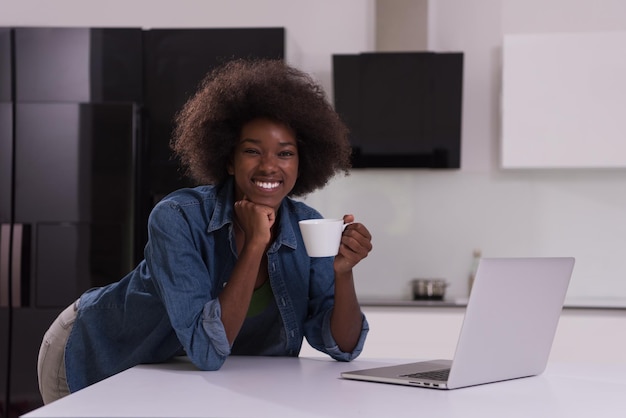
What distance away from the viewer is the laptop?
5.18 ft

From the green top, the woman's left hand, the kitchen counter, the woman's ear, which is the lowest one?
the kitchen counter

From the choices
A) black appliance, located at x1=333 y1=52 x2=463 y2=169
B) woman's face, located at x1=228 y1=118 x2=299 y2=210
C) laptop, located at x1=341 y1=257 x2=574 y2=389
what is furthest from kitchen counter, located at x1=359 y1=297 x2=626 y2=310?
laptop, located at x1=341 y1=257 x2=574 y2=389

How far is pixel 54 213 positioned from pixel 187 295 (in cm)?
228

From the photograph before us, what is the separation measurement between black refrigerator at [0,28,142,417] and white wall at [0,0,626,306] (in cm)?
105

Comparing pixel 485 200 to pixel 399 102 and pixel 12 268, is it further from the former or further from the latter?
pixel 12 268

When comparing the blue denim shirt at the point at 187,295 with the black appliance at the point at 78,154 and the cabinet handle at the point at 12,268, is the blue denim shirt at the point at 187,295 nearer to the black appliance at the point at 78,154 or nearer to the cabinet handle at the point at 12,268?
the black appliance at the point at 78,154

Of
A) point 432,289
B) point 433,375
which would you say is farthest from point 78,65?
point 433,375

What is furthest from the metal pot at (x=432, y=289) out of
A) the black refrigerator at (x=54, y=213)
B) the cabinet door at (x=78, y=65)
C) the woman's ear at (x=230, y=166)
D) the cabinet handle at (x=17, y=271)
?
the woman's ear at (x=230, y=166)

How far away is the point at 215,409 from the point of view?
54.0 inches

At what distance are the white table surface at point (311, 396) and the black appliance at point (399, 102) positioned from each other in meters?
2.44

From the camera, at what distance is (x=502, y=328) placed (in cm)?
167

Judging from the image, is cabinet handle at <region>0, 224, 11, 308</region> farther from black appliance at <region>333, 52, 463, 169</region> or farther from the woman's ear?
the woman's ear

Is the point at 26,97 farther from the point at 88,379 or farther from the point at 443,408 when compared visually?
the point at 443,408

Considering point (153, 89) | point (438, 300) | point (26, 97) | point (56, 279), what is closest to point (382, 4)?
point (153, 89)
